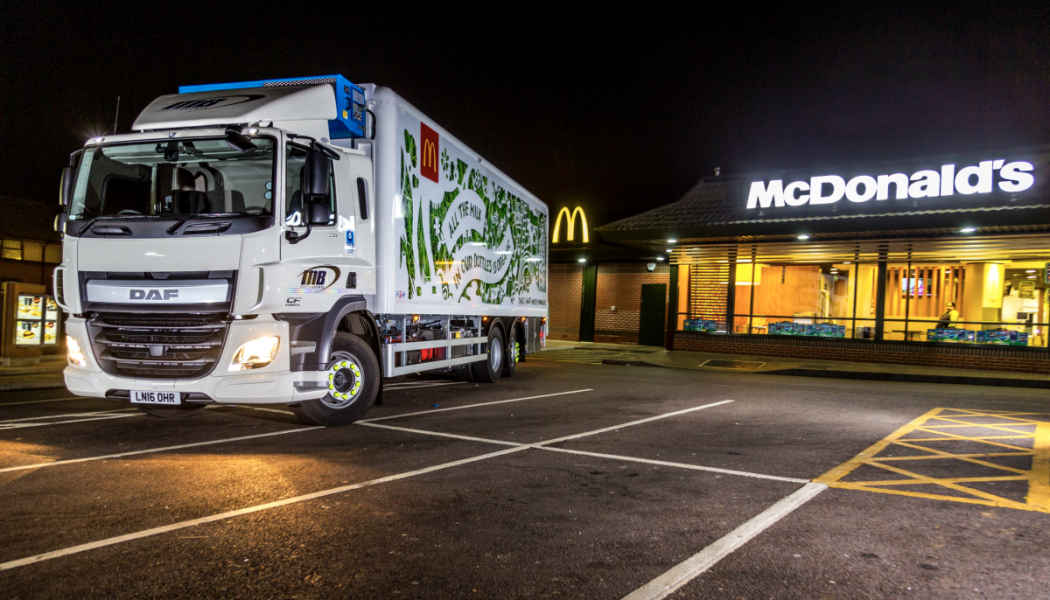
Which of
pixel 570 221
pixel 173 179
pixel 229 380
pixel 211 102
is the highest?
pixel 570 221

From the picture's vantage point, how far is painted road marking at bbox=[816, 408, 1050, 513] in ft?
17.4

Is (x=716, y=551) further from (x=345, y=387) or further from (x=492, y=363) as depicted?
(x=492, y=363)

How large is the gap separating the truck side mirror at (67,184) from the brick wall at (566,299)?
20.6 meters

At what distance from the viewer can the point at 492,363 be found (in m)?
12.5

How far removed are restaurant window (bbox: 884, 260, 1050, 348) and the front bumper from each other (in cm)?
1790

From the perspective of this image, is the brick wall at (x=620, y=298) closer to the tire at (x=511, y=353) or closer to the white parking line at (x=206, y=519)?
the tire at (x=511, y=353)

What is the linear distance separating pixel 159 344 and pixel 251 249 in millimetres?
1275

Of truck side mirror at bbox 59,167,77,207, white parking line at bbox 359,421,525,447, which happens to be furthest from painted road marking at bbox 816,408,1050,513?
truck side mirror at bbox 59,167,77,207

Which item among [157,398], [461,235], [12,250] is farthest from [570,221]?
[12,250]

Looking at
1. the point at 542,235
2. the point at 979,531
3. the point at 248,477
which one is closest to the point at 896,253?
the point at 542,235

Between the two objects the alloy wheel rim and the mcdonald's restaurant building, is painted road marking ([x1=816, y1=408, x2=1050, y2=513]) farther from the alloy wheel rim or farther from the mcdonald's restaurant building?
the mcdonald's restaurant building

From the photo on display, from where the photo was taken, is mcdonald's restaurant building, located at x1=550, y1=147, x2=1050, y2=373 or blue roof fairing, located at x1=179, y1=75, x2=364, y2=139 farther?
mcdonald's restaurant building, located at x1=550, y1=147, x2=1050, y2=373

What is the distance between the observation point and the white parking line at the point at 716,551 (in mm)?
3332

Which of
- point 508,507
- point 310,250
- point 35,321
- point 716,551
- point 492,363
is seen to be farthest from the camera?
point 35,321
